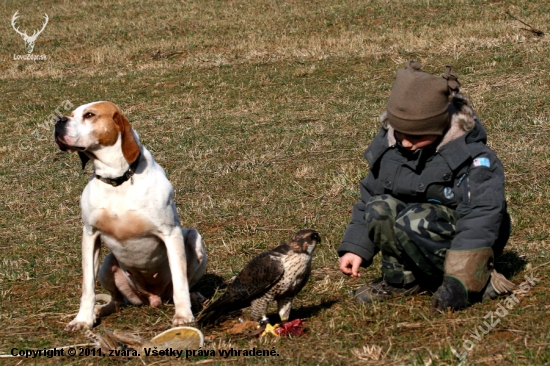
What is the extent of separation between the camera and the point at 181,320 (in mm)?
4789

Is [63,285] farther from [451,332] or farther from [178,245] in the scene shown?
[451,332]

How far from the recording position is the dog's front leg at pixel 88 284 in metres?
4.91

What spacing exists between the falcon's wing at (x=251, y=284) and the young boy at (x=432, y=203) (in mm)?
655

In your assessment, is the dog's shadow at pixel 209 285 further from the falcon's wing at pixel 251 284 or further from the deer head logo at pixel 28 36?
the deer head logo at pixel 28 36

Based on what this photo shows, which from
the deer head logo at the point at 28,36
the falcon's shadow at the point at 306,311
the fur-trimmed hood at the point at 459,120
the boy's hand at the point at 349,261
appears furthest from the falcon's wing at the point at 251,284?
the deer head logo at the point at 28,36

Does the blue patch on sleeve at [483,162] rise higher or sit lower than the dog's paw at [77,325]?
higher

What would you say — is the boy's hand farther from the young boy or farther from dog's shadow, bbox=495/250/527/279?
dog's shadow, bbox=495/250/527/279

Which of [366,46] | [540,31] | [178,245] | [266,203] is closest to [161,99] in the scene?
[366,46]

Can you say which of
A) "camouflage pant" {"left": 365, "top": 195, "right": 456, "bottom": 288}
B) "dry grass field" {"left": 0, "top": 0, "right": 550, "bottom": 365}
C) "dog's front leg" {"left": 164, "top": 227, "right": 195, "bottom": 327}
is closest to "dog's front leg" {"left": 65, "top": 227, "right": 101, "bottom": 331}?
"dry grass field" {"left": 0, "top": 0, "right": 550, "bottom": 365}

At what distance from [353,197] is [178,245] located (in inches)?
114

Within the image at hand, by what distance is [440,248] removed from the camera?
4.51 m

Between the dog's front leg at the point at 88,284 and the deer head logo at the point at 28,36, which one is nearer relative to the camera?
the dog's front leg at the point at 88,284

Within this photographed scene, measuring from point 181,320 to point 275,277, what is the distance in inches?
35.2

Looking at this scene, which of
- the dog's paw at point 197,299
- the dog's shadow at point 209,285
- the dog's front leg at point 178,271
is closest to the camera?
the dog's front leg at point 178,271
